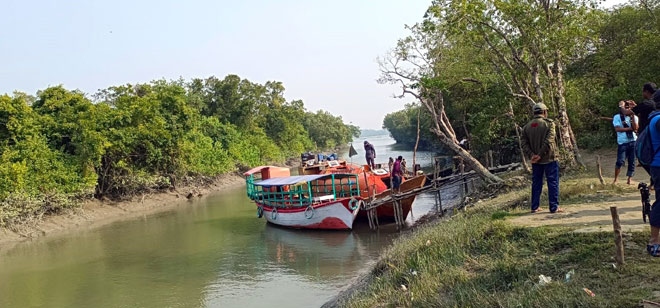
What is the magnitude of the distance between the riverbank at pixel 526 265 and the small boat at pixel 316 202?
9.58m

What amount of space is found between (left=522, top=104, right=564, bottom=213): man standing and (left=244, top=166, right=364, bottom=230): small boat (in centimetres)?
1077

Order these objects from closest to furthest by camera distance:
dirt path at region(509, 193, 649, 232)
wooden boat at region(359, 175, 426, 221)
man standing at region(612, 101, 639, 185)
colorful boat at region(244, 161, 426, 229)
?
1. dirt path at region(509, 193, 649, 232)
2. man standing at region(612, 101, 639, 185)
3. wooden boat at region(359, 175, 426, 221)
4. colorful boat at region(244, 161, 426, 229)

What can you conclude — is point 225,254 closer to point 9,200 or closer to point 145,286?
point 145,286

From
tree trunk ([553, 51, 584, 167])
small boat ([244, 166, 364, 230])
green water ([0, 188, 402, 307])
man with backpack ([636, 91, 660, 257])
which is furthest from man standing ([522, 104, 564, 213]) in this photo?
small boat ([244, 166, 364, 230])

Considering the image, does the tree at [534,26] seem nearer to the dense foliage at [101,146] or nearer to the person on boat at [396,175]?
the person on boat at [396,175]

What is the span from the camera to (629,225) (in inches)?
236

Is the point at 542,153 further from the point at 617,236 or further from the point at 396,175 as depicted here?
the point at 396,175

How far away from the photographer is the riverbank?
4.47 m

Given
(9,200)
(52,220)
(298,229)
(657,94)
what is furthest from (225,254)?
(657,94)

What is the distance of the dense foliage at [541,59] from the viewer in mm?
12938

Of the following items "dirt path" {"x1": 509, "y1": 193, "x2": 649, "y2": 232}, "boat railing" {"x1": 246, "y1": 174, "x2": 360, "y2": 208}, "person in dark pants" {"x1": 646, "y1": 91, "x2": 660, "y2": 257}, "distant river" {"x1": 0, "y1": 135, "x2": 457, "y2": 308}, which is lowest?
"distant river" {"x1": 0, "y1": 135, "x2": 457, "y2": 308}

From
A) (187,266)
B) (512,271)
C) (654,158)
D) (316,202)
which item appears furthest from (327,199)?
(654,158)

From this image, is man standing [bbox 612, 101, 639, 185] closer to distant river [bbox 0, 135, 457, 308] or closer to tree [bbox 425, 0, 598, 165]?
tree [bbox 425, 0, 598, 165]

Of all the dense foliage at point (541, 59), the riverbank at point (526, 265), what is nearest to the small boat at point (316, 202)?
the dense foliage at point (541, 59)
